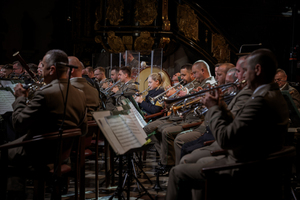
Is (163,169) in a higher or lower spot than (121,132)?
lower

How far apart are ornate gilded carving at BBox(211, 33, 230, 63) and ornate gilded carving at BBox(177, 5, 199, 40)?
0.85m

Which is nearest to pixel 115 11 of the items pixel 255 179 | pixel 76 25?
pixel 76 25

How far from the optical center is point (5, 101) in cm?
452

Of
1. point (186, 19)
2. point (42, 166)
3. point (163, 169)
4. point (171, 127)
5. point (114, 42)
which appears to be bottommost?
point (163, 169)

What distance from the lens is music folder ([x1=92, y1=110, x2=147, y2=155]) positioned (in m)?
2.76

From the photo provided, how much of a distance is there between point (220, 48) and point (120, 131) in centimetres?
829

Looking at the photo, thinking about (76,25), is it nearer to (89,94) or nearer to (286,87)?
(89,94)

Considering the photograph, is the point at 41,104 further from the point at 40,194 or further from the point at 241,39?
the point at 241,39

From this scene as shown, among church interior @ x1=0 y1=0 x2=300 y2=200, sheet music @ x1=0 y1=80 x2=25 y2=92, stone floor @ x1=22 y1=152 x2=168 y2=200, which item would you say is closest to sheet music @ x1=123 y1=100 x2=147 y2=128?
stone floor @ x1=22 y1=152 x2=168 y2=200

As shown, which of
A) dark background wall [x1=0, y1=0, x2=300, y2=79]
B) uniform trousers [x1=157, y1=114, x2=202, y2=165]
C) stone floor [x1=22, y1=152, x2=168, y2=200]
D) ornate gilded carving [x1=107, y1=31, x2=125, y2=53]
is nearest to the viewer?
stone floor [x1=22, y1=152, x2=168, y2=200]

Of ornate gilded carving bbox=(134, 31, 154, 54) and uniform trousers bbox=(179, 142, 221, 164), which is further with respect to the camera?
ornate gilded carving bbox=(134, 31, 154, 54)

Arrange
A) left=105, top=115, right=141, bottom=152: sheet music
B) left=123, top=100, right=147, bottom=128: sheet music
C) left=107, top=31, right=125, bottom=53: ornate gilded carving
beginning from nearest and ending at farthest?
left=105, top=115, right=141, bottom=152: sheet music
left=123, top=100, right=147, bottom=128: sheet music
left=107, top=31, right=125, bottom=53: ornate gilded carving

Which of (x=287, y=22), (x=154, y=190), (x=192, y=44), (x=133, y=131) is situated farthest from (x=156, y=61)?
(x=287, y=22)

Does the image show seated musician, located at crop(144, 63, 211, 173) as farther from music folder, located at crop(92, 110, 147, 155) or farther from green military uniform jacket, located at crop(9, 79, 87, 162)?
green military uniform jacket, located at crop(9, 79, 87, 162)
